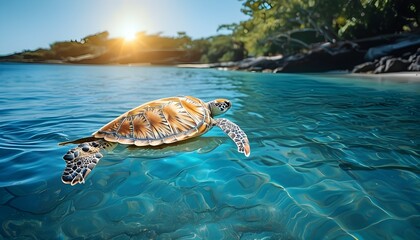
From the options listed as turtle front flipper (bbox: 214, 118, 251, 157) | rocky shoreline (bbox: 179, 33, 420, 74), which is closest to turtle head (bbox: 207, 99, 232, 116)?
turtle front flipper (bbox: 214, 118, 251, 157)

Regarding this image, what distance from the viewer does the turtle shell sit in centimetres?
360

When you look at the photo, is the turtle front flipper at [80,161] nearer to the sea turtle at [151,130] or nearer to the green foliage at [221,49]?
→ the sea turtle at [151,130]

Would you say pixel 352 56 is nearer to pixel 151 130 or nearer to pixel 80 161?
pixel 151 130

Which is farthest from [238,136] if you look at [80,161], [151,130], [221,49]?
[221,49]

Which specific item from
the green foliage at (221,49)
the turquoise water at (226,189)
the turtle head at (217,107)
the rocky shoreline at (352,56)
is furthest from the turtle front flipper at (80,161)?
the green foliage at (221,49)

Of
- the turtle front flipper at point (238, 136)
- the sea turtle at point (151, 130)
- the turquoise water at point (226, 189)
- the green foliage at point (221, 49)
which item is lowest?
the turquoise water at point (226, 189)

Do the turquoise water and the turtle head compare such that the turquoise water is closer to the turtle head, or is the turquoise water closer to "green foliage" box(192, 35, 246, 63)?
the turtle head

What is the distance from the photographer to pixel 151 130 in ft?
12.0

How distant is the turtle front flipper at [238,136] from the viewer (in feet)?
11.8

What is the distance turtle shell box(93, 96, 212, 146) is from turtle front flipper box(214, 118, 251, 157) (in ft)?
0.93

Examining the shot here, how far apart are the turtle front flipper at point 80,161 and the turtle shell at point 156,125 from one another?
257 mm

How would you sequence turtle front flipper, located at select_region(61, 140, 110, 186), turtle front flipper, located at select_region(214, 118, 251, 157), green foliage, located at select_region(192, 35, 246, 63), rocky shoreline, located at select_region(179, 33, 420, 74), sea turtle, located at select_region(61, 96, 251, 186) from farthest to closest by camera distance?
green foliage, located at select_region(192, 35, 246, 63) < rocky shoreline, located at select_region(179, 33, 420, 74) < turtle front flipper, located at select_region(214, 118, 251, 157) < sea turtle, located at select_region(61, 96, 251, 186) < turtle front flipper, located at select_region(61, 140, 110, 186)

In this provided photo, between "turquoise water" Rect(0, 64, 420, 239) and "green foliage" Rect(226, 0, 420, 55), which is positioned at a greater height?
"green foliage" Rect(226, 0, 420, 55)

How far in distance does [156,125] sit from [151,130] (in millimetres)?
122
